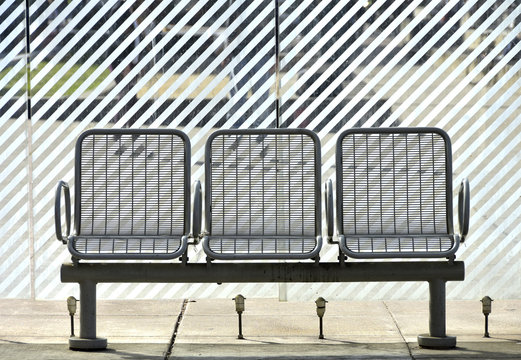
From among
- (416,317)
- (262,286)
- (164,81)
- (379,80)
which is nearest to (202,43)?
(164,81)

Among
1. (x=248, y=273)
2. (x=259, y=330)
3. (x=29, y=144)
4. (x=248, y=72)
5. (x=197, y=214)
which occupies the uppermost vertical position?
(x=248, y=72)

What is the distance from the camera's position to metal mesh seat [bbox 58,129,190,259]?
6648 mm

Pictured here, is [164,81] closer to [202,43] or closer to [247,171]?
[202,43]

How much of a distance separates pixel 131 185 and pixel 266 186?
2.55 ft

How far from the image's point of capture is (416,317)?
299 inches

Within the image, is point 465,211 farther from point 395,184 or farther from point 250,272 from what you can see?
point 250,272

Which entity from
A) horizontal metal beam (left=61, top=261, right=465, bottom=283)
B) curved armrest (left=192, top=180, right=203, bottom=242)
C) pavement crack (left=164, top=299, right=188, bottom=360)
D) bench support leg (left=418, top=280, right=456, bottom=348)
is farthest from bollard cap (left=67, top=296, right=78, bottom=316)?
bench support leg (left=418, top=280, right=456, bottom=348)

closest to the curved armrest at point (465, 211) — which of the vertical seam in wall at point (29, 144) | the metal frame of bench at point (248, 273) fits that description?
the metal frame of bench at point (248, 273)

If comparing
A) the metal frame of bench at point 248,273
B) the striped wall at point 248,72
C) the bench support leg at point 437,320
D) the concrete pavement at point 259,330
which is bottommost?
the concrete pavement at point 259,330

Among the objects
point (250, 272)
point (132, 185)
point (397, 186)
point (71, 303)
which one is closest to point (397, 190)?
point (397, 186)

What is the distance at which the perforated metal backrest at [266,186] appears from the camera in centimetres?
670

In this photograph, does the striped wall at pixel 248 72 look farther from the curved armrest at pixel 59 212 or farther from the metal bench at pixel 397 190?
the curved armrest at pixel 59 212

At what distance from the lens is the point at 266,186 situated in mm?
6738

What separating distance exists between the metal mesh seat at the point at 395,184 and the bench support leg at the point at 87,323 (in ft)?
4.77
